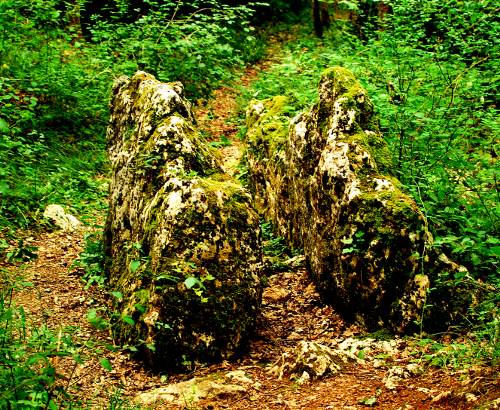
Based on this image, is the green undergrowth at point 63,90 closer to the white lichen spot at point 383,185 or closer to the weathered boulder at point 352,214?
the weathered boulder at point 352,214

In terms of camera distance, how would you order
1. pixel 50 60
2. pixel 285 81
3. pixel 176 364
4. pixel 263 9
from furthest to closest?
pixel 263 9
pixel 285 81
pixel 50 60
pixel 176 364

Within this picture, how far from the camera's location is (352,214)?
5426mm

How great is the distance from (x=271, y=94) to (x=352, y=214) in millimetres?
7209

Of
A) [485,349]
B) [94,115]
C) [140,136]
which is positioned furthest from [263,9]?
[485,349]

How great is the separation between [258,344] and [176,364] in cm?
92

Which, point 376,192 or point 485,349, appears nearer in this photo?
point 485,349

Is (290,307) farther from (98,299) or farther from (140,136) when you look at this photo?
(140,136)

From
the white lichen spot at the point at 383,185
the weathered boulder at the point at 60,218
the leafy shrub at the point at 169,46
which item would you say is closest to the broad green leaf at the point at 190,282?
the white lichen spot at the point at 383,185

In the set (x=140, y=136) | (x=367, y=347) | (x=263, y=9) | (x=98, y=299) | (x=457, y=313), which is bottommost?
(x=98, y=299)

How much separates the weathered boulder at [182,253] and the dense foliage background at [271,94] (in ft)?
2.88

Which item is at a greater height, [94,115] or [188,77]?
[188,77]

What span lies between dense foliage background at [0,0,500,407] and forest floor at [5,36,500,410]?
1.15 ft

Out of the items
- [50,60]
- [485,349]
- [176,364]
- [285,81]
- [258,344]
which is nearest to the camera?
[485,349]

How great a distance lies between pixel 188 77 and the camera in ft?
42.7
